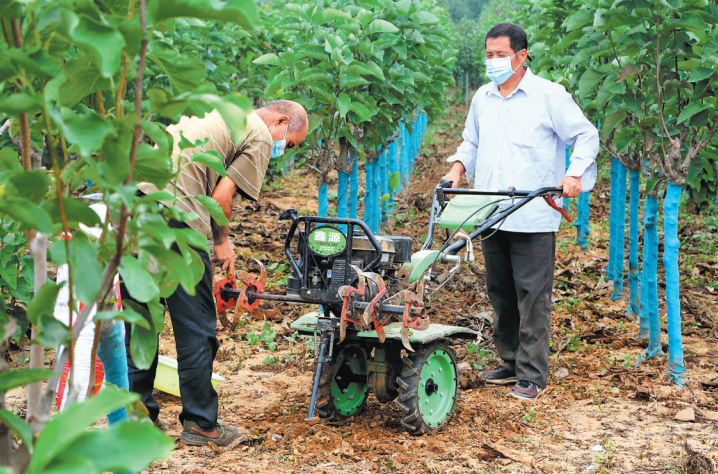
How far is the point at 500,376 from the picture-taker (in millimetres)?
4699

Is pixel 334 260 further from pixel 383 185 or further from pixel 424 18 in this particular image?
pixel 383 185

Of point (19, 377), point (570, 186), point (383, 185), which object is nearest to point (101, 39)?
point (19, 377)

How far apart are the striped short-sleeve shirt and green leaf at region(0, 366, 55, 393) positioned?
227 cm

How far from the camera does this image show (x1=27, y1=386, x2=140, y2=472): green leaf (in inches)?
34.7

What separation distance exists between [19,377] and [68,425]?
207mm

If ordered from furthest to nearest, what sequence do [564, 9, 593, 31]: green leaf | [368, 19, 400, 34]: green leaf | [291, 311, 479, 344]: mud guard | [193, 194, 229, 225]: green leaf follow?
[368, 19, 400, 34]: green leaf < [564, 9, 593, 31]: green leaf < [291, 311, 479, 344]: mud guard < [193, 194, 229, 225]: green leaf

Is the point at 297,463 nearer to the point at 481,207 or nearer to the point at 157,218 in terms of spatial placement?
the point at 481,207

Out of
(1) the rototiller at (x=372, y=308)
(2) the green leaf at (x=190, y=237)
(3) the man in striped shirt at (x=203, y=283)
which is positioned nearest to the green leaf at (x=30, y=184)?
(2) the green leaf at (x=190, y=237)

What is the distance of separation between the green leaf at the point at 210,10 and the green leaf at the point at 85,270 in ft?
1.37

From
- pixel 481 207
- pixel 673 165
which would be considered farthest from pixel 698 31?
pixel 481 207

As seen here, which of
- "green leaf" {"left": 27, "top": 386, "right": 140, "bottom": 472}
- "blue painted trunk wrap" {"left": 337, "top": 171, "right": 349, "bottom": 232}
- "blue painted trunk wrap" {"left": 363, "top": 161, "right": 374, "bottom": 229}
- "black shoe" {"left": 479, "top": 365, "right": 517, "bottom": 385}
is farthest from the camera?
"blue painted trunk wrap" {"left": 363, "top": 161, "right": 374, "bottom": 229}

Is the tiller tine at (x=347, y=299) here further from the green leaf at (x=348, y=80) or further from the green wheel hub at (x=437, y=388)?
the green leaf at (x=348, y=80)

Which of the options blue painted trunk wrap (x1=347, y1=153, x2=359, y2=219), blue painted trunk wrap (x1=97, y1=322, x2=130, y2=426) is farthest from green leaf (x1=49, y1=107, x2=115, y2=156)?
blue painted trunk wrap (x1=347, y1=153, x2=359, y2=219)

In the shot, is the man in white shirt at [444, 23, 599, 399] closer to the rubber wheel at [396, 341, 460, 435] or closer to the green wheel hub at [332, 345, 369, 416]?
the rubber wheel at [396, 341, 460, 435]
